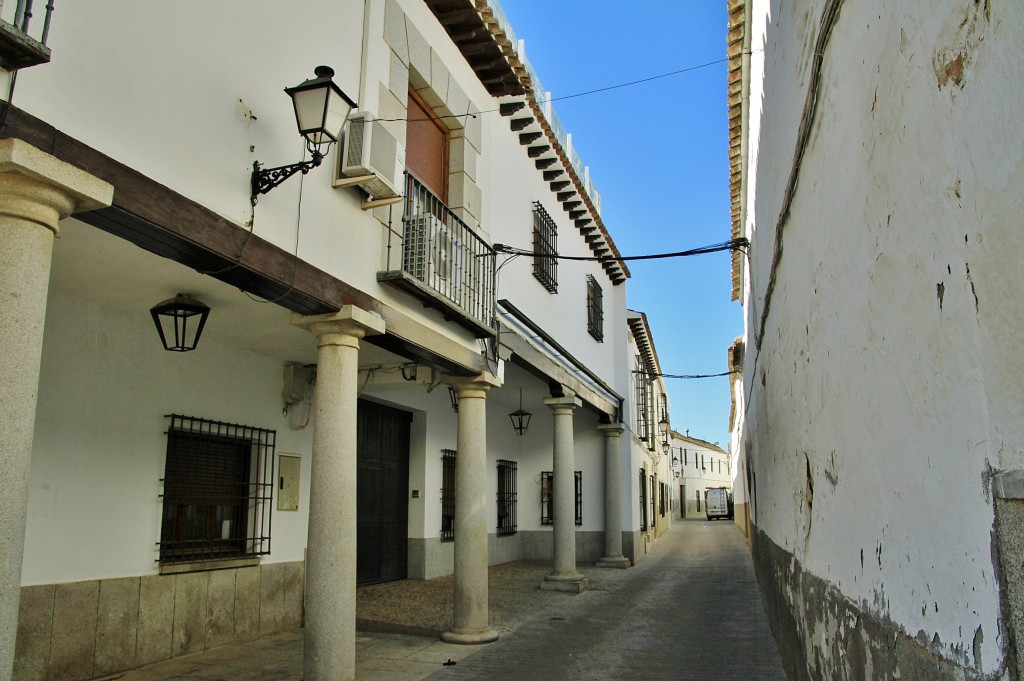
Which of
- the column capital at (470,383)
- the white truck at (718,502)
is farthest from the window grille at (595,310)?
the white truck at (718,502)

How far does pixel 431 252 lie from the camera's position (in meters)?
6.98

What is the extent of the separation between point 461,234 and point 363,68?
1.99 metres

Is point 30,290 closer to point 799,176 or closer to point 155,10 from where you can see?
point 155,10

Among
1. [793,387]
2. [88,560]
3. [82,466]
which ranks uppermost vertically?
[793,387]

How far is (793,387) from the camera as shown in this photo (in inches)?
221

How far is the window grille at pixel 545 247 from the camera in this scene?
37.4 ft

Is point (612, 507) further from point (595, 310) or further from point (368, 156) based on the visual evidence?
point (368, 156)

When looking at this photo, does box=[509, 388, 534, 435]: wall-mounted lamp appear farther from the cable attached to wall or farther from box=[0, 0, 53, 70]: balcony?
box=[0, 0, 53, 70]: balcony

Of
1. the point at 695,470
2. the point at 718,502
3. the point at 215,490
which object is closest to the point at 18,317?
the point at 215,490

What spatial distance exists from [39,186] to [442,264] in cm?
411

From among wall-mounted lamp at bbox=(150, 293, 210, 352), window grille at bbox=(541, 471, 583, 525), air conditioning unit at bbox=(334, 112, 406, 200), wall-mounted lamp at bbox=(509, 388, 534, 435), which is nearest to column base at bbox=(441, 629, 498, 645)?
wall-mounted lamp at bbox=(150, 293, 210, 352)

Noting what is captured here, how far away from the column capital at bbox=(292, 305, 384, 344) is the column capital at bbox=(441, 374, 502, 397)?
234cm

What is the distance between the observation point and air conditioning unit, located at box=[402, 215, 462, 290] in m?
6.67

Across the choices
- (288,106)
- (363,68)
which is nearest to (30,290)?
(288,106)
